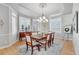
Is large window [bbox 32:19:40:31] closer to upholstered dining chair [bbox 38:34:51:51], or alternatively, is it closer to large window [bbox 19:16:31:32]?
large window [bbox 19:16:31:32]

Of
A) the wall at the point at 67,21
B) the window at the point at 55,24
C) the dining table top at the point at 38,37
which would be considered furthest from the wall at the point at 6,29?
the wall at the point at 67,21

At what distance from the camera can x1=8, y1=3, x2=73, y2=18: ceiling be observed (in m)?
2.47

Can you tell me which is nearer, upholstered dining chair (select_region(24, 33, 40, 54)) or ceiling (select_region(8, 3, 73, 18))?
ceiling (select_region(8, 3, 73, 18))

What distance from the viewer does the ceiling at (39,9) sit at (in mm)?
2469

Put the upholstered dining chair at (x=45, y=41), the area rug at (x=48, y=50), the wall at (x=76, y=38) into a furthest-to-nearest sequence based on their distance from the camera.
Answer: the upholstered dining chair at (x=45, y=41) < the area rug at (x=48, y=50) < the wall at (x=76, y=38)

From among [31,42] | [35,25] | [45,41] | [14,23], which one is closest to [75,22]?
[45,41]

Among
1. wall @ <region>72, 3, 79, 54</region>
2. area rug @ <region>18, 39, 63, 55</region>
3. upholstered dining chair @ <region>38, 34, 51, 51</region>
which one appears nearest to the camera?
wall @ <region>72, 3, 79, 54</region>

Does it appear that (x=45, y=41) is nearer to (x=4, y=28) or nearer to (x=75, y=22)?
(x=75, y=22)

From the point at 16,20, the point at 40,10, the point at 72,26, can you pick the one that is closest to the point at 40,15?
the point at 40,10

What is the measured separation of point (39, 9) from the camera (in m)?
2.55

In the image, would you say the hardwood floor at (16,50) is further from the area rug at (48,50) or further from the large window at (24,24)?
the large window at (24,24)

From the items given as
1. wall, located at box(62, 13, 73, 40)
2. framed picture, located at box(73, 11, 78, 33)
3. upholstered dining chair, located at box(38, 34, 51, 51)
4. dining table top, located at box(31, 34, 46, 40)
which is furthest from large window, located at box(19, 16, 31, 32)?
framed picture, located at box(73, 11, 78, 33)
